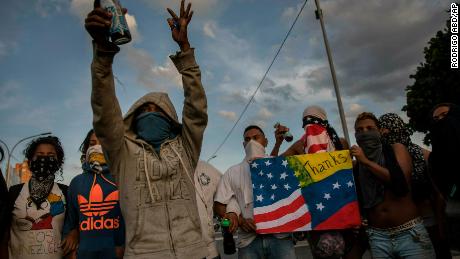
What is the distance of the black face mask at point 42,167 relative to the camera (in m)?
3.97

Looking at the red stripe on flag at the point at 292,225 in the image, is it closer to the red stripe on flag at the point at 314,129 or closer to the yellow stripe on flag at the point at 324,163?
the yellow stripe on flag at the point at 324,163

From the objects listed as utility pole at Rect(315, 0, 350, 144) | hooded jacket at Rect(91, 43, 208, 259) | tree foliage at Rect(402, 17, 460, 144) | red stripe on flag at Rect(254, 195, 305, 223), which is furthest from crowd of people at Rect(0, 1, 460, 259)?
tree foliage at Rect(402, 17, 460, 144)

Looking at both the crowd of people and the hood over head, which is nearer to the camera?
the crowd of people

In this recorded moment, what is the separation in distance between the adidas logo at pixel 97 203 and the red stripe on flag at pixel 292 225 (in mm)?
1479

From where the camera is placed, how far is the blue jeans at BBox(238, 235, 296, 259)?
12.2 feet

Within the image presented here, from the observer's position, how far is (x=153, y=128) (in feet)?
8.13

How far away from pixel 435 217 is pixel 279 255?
1.52m

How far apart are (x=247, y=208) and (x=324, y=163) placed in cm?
96

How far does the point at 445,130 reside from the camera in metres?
3.24

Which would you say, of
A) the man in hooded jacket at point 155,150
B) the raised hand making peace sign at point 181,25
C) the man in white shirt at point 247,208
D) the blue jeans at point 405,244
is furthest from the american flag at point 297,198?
the raised hand making peace sign at point 181,25

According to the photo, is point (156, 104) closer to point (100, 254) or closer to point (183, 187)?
point (183, 187)

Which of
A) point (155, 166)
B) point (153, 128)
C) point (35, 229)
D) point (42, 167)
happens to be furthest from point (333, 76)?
point (155, 166)

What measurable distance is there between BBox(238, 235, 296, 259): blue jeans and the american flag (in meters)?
0.11

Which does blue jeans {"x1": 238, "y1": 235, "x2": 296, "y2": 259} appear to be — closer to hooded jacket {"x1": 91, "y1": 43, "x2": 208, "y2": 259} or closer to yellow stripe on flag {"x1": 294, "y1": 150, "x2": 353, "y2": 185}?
yellow stripe on flag {"x1": 294, "y1": 150, "x2": 353, "y2": 185}
